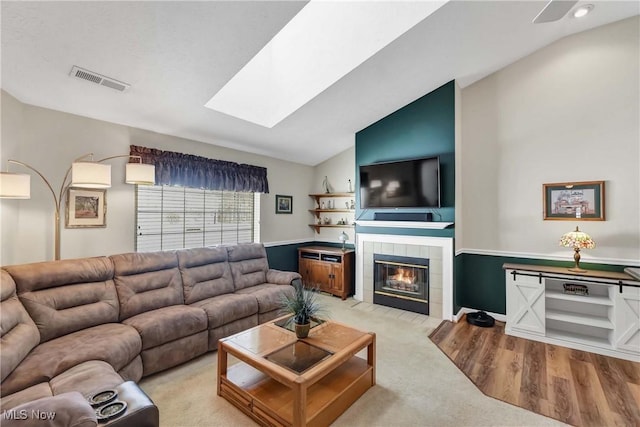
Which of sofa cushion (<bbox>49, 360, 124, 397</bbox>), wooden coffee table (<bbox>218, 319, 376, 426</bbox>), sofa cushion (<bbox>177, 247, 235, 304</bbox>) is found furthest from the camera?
sofa cushion (<bbox>177, 247, 235, 304</bbox>)

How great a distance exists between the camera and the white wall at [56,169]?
2.70m

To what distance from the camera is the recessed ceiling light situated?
304 cm

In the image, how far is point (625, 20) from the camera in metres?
3.32

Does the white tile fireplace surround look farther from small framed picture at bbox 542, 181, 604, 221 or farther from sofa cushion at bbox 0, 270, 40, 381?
sofa cushion at bbox 0, 270, 40, 381

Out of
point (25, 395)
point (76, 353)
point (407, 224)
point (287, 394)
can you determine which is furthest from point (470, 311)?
point (25, 395)

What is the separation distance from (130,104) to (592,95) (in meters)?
5.35

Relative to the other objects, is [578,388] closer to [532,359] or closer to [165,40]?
[532,359]

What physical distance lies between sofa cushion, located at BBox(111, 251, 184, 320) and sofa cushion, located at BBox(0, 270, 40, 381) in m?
0.71

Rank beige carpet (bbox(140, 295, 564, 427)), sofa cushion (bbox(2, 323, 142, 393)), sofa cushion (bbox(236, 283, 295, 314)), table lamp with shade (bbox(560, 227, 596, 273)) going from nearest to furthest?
sofa cushion (bbox(2, 323, 142, 393))
beige carpet (bbox(140, 295, 564, 427))
table lamp with shade (bbox(560, 227, 596, 273))
sofa cushion (bbox(236, 283, 295, 314))

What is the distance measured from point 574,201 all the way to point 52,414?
489cm

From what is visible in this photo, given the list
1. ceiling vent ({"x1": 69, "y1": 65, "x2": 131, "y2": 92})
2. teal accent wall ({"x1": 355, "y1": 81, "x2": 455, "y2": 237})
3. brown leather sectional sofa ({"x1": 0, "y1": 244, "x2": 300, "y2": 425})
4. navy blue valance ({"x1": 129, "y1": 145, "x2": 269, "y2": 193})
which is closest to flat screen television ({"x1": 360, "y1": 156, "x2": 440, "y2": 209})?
teal accent wall ({"x1": 355, "y1": 81, "x2": 455, "y2": 237})

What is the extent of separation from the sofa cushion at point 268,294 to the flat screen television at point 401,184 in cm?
187

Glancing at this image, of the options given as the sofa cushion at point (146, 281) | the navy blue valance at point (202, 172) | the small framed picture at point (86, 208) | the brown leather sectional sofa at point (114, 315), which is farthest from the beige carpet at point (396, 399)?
the navy blue valance at point (202, 172)

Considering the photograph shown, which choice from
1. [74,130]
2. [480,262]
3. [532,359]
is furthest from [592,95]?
[74,130]
